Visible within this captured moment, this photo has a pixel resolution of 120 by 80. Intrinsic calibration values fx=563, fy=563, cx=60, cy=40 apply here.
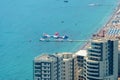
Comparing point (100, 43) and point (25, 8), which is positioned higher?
point (25, 8)

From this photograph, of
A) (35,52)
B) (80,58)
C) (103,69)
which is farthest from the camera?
(35,52)

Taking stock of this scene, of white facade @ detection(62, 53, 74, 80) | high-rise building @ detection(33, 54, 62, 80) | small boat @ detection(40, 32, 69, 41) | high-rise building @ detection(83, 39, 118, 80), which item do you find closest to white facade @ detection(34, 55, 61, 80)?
high-rise building @ detection(33, 54, 62, 80)

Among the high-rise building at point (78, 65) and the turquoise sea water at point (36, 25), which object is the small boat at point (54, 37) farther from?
the high-rise building at point (78, 65)

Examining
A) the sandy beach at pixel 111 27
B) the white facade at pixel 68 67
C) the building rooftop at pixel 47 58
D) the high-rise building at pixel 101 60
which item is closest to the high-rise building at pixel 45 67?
the building rooftop at pixel 47 58

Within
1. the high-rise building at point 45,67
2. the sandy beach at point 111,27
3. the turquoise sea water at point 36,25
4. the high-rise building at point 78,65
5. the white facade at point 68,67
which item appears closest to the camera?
the high-rise building at point 45,67

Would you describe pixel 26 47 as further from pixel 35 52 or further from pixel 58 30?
pixel 58 30

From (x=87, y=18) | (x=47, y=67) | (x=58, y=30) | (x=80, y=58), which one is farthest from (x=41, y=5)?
(x=47, y=67)

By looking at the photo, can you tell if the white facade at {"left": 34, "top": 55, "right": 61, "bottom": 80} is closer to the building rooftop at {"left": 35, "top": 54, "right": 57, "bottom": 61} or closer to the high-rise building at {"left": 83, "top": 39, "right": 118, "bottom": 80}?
the building rooftop at {"left": 35, "top": 54, "right": 57, "bottom": 61}
